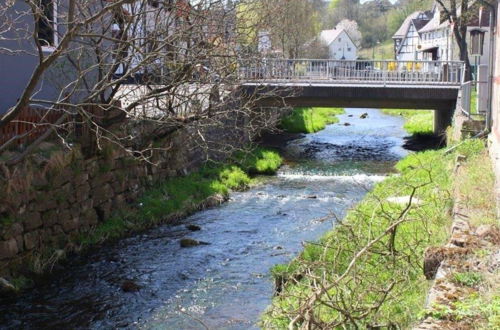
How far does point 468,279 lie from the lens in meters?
6.86

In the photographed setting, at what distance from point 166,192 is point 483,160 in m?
7.72

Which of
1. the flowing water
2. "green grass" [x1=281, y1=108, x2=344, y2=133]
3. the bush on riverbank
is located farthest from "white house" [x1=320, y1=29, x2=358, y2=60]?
the flowing water

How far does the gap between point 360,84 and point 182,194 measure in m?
11.3

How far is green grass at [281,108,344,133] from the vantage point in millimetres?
34250

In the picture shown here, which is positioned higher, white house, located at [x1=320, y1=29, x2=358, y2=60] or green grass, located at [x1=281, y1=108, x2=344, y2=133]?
white house, located at [x1=320, y1=29, x2=358, y2=60]

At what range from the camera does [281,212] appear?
16641 millimetres

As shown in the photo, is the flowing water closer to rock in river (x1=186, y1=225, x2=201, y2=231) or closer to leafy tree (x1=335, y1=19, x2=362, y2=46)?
rock in river (x1=186, y1=225, x2=201, y2=231)

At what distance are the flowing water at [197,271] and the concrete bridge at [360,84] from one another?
6.11 meters

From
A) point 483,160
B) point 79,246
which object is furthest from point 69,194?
point 483,160

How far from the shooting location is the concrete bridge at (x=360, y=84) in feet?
83.9

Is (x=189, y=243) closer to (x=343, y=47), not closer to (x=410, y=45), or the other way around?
(x=410, y=45)

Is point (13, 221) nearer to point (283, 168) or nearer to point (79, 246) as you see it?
point (79, 246)

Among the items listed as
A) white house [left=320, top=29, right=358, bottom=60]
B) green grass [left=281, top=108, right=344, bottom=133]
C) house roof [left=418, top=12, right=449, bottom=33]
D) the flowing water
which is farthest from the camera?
white house [left=320, top=29, right=358, bottom=60]

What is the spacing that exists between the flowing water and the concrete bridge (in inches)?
240
